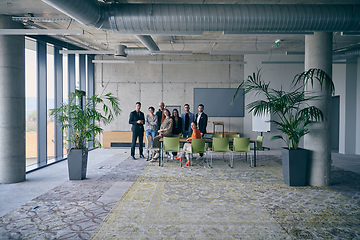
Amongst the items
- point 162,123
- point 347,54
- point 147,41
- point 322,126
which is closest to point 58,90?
point 147,41

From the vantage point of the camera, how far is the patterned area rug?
3053 millimetres

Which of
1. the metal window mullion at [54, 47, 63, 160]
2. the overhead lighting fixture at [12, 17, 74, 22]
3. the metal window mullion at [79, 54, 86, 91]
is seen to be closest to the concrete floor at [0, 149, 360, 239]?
the metal window mullion at [54, 47, 63, 160]

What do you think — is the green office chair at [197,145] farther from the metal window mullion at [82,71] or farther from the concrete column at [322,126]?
the metal window mullion at [82,71]

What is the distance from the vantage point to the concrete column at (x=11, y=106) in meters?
5.42

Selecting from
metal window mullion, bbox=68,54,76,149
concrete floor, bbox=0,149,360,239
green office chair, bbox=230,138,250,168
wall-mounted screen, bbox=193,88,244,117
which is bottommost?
concrete floor, bbox=0,149,360,239

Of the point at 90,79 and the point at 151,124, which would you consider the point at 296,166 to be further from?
the point at 90,79

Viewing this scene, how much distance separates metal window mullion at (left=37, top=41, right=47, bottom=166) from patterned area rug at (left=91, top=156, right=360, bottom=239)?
13.5 feet

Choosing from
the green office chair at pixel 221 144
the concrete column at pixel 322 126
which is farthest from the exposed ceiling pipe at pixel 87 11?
the concrete column at pixel 322 126

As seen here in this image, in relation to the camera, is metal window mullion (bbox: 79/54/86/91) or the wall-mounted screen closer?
metal window mullion (bbox: 79/54/86/91)

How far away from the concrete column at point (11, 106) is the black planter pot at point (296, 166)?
6.32 m

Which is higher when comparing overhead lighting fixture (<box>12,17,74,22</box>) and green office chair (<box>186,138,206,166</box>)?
overhead lighting fixture (<box>12,17,74,22</box>)

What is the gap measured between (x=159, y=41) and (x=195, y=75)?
2824 millimetres

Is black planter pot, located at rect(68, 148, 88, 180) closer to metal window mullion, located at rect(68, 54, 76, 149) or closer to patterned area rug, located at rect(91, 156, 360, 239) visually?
patterned area rug, located at rect(91, 156, 360, 239)

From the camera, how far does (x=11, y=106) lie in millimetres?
5480
